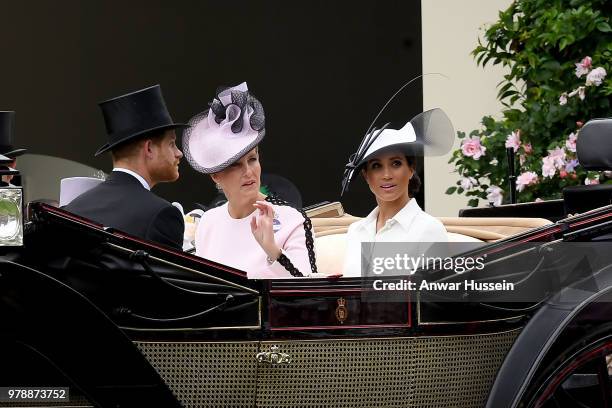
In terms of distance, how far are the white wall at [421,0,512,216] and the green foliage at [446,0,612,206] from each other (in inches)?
37.1

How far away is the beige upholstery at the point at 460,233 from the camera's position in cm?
396

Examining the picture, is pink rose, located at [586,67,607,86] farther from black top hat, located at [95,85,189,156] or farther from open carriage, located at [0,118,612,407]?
black top hat, located at [95,85,189,156]

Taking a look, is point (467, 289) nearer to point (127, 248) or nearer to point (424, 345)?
point (424, 345)

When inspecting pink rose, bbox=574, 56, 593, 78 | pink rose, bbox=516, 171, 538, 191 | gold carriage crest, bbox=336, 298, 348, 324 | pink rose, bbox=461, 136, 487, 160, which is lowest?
gold carriage crest, bbox=336, 298, 348, 324

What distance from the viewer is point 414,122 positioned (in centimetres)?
353

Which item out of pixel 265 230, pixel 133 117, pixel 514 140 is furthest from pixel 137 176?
pixel 514 140

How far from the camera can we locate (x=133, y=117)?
3.58 meters

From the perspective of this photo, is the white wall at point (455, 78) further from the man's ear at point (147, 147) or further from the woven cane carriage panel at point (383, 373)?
the woven cane carriage panel at point (383, 373)

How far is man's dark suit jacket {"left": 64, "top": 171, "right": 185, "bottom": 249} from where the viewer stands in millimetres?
3312

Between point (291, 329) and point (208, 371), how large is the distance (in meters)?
0.24

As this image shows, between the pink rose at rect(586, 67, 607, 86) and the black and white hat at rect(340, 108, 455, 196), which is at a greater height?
the pink rose at rect(586, 67, 607, 86)

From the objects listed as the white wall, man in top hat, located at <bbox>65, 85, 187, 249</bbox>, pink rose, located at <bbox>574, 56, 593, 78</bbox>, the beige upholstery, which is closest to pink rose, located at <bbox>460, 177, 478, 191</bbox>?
pink rose, located at <bbox>574, 56, 593, 78</bbox>

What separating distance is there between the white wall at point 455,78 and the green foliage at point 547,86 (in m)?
0.94

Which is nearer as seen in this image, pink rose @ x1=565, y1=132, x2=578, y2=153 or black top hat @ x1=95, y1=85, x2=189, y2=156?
black top hat @ x1=95, y1=85, x2=189, y2=156
